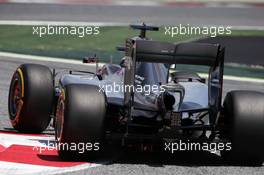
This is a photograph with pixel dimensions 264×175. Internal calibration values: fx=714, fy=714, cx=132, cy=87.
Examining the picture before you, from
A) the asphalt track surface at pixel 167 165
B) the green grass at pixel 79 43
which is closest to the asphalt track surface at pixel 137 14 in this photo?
the green grass at pixel 79 43

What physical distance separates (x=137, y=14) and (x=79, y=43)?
6902 mm

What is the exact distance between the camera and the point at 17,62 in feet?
56.9

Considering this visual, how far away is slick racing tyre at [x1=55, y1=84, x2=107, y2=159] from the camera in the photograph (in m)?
7.11

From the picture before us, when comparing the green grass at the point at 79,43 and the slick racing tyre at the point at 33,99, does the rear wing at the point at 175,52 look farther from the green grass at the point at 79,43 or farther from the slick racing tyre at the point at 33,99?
the green grass at the point at 79,43

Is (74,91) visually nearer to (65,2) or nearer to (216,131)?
(216,131)

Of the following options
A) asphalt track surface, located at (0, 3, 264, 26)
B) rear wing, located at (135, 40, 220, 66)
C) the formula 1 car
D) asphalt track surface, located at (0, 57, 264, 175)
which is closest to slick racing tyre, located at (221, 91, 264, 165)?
the formula 1 car

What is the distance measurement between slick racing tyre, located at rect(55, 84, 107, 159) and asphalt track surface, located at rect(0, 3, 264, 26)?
17.8 m

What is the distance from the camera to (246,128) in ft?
24.4

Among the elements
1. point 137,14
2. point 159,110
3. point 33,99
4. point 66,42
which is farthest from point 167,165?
point 137,14

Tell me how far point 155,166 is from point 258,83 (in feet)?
31.7

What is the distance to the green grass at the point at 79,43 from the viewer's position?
1866 centimetres

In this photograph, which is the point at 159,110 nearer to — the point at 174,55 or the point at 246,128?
the point at 174,55

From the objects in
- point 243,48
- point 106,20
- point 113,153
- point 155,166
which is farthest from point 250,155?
point 106,20

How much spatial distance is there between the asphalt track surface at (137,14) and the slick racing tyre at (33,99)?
1609 cm
